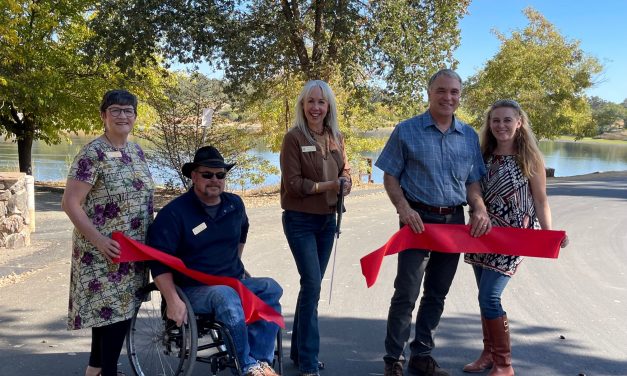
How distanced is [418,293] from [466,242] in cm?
43

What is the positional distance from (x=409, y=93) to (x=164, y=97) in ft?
20.1

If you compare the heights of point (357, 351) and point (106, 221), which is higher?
point (106, 221)

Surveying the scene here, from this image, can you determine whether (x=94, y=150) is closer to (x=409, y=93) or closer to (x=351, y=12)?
(x=351, y=12)

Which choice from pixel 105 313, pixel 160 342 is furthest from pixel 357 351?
pixel 105 313

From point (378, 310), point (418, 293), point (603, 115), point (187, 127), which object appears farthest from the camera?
point (603, 115)

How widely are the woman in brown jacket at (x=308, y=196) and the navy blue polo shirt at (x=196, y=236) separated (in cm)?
38

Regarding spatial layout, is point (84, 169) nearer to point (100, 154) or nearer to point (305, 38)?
point (100, 154)

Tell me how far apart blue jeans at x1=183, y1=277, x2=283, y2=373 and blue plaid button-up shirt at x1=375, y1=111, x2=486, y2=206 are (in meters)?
1.20

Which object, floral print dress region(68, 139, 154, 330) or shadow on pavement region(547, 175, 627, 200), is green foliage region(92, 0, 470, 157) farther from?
floral print dress region(68, 139, 154, 330)

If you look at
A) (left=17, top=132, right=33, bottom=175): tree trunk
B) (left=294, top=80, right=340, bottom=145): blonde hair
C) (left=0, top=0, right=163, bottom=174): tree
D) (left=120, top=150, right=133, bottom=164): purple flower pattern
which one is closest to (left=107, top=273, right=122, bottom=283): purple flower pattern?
(left=120, top=150, right=133, bottom=164): purple flower pattern

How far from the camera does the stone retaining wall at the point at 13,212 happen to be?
23.3ft

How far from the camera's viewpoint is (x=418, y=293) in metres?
3.60

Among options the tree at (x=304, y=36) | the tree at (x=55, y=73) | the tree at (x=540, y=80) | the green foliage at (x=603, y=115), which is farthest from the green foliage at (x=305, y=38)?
the green foliage at (x=603, y=115)

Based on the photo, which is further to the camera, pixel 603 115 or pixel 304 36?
pixel 603 115
